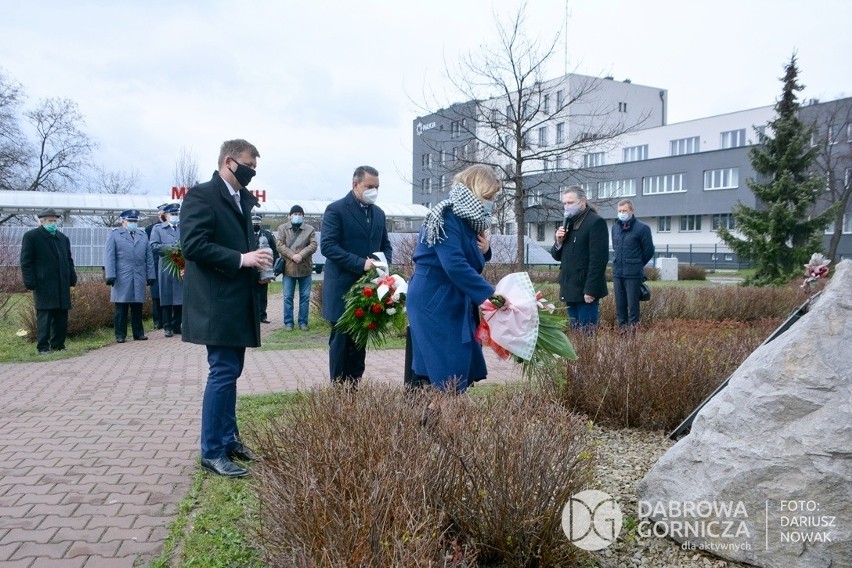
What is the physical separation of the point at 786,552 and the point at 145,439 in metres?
4.25

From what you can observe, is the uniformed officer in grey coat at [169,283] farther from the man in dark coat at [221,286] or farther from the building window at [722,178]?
the building window at [722,178]

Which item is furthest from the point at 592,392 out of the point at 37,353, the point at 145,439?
the point at 37,353

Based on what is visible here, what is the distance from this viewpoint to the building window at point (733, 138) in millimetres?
49344

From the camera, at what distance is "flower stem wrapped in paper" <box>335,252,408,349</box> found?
18.1 ft

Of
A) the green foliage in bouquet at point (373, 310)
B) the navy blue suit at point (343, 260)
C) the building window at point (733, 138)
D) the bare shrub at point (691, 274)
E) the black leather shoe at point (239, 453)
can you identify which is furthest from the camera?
the building window at point (733, 138)

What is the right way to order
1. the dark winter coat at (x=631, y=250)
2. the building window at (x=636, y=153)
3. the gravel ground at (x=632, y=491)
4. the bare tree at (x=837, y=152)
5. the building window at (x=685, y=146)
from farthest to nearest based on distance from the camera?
the building window at (x=636, y=153), the building window at (x=685, y=146), the bare tree at (x=837, y=152), the dark winter coat at (x=631, y=250), the gravel ground at (x=632, y=491)

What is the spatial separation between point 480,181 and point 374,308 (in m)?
1.56

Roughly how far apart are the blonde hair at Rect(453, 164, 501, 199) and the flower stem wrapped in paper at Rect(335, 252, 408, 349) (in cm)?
130

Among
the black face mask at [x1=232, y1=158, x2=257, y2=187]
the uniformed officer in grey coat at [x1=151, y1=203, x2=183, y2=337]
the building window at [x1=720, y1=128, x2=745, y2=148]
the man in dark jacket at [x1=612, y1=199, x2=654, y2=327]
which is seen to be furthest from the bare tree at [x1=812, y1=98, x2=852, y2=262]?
the black face mask at [x1=232, y1=158, x2=257, y2=187]

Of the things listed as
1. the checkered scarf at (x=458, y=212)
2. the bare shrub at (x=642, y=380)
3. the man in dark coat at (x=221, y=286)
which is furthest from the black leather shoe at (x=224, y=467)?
the bare shrub at (x=642, y=380)

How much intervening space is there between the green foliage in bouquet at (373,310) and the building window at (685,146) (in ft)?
167

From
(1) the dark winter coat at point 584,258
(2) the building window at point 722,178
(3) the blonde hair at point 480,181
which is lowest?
(1) the dark winter coat at point 584,258

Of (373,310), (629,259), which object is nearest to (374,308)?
(373,310)

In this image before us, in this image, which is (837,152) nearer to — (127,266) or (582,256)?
(582,256)
